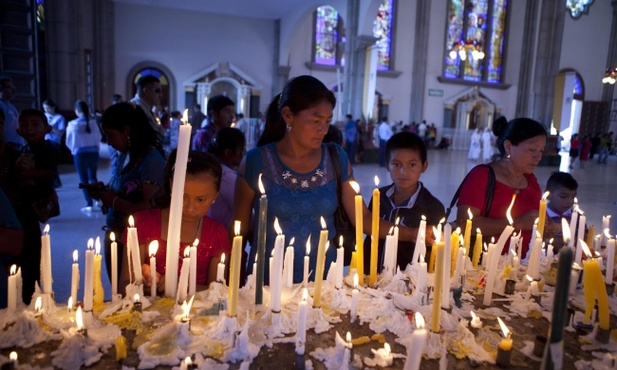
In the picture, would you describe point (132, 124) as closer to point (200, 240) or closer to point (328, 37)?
point (200, 240)

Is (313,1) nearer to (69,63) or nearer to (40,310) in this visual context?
(69,63)

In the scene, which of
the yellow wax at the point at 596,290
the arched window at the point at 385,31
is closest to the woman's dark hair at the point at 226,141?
the yellow wax at the point at 596,290

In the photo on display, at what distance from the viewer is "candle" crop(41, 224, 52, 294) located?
1.21m

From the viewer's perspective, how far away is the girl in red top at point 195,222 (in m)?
1.75

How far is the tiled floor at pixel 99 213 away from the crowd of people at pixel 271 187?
1.11 metres

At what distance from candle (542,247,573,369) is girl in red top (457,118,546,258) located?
1.66 m

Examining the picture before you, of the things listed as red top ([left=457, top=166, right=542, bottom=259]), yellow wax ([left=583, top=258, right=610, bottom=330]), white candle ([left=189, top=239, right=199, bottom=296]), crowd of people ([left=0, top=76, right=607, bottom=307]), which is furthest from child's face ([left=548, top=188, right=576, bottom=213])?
white candle ([left=189, top=239, right=199, bottom=296])

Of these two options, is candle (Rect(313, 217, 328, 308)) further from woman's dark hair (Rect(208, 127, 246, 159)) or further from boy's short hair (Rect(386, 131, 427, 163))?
woman's dark hair (Rect(208, 127, 246, 159))

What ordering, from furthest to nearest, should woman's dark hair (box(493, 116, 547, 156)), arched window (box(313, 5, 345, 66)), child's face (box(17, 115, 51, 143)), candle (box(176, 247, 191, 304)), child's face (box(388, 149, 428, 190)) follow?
arched window (box(313, 5, 345, 66)) < child's face (box(17, 115, 51, 143)) < child's face (box(388, 149, 428, 190)) < woman's dark hair (box(493, 116, 547, 156)) < candle (box(176, 247, 191, 304))

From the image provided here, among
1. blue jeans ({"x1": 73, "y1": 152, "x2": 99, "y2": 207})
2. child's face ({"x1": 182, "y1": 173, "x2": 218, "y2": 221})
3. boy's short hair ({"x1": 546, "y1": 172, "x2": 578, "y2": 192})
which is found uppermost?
child's face ({"x1": 182, "y1": 173, "x2": 218, "y2": 221})

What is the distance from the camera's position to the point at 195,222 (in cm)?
185

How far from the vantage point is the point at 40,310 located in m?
1.26

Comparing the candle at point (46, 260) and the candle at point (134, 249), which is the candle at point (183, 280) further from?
the candle at point (46, 260)

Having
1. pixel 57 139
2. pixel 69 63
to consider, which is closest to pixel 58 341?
pixel 57 139
